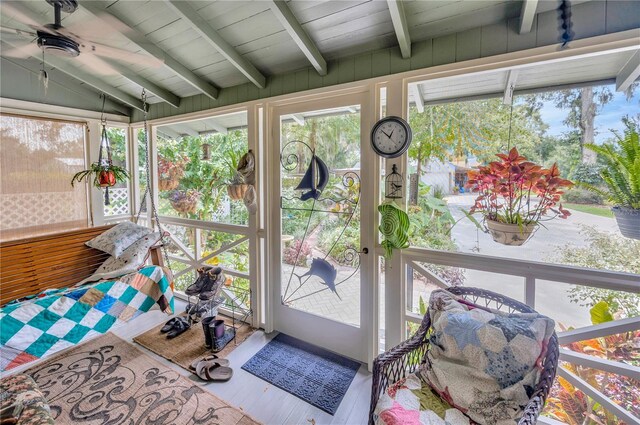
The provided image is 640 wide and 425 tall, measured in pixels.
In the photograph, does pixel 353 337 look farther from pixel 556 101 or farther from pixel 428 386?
pixel 556 101

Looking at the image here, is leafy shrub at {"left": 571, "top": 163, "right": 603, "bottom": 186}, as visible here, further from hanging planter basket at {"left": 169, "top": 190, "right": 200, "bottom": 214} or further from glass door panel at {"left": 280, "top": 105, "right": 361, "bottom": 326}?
hanging planter basket at {"left": 169, "top": 190, "right": 200, "bottom": 214}

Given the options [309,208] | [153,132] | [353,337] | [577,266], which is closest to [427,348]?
[353,337]

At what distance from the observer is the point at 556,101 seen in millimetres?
1692

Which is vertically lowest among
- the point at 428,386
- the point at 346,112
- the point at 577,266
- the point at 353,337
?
the point at 353,337

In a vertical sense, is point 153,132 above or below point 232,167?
above

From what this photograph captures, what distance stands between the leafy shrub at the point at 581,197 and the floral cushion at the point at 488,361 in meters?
0.79

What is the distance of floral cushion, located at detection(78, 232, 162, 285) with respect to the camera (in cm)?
253

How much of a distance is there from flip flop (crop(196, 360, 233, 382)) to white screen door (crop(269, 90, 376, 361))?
2.24ft

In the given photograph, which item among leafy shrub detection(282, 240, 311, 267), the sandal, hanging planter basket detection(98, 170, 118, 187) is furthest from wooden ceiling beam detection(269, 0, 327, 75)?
the sandal

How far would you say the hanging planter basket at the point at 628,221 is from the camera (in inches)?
53.9

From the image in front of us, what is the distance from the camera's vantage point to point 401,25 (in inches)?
65.9

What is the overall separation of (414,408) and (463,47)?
84.4 inches

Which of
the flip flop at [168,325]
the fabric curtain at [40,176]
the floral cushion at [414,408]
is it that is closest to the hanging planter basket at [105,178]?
the fabric curtain at [40,176]

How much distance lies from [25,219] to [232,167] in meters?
2.29
